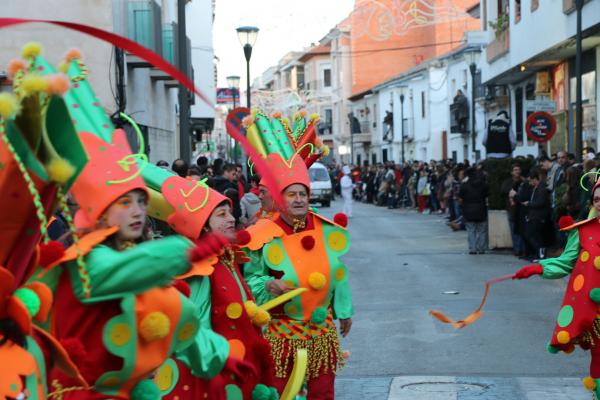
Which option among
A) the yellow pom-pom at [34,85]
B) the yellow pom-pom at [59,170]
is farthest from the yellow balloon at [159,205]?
the yellow pom-pom at [34,85]

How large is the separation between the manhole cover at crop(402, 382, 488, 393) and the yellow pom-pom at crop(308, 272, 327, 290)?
237cm

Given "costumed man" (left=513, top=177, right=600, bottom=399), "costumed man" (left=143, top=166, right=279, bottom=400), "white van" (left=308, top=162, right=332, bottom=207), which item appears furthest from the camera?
"white van" (left=308, top=162, right=332, bottom=207)

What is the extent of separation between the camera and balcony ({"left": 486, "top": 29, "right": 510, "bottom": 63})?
30328 mm

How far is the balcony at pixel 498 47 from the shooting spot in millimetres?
30328

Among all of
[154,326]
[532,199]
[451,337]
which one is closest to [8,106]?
[154,326]

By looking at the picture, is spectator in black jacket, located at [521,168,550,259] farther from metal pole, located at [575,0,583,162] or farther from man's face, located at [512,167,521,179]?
Answer: man's face, located at [512,167,521,179]

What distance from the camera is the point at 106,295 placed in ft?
13.6

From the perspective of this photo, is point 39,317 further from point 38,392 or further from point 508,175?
point 508,175

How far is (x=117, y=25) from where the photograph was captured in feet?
65.3

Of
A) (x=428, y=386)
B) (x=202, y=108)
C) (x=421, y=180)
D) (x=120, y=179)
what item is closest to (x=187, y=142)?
(x=428, y=386)

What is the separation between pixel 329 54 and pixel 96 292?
291 feet

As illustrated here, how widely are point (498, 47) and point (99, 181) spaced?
28.1 meters

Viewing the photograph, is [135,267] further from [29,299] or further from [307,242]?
[307,242]

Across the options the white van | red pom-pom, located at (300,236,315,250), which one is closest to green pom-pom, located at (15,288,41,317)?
red pom-pom, located at (300,236,315,250)
